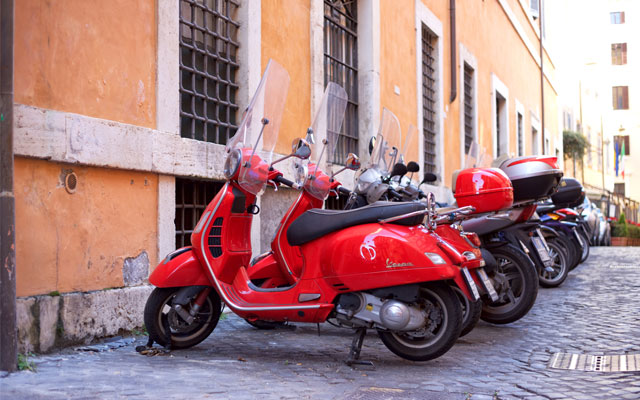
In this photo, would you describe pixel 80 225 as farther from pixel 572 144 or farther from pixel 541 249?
pixel 572 144

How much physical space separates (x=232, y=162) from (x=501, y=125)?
649 inches

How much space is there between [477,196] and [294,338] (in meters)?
1.57

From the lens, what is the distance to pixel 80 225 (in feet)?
15.8

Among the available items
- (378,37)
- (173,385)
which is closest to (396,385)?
(173,385)

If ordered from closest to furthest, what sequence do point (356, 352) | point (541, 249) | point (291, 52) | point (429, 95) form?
point (356, 352)
point (541, 249)
point (291, 52)
point (429, 95)

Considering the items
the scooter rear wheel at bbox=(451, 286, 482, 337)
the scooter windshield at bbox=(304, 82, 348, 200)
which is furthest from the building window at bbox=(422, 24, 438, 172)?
the scooter rear wheel at bbox=(451, 286, 482, 337)

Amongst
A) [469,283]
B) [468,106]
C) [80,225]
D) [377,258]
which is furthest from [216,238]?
[468,106]

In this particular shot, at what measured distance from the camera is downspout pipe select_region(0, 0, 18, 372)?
3.75m

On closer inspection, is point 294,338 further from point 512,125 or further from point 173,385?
point 512,125

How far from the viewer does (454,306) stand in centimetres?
420

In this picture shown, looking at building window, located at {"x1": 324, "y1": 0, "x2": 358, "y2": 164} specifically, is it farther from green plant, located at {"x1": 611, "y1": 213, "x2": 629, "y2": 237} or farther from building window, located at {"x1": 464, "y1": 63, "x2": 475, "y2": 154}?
green plant, located at {"x1": 611, "y1": 213, "x2": 629, "y2": 237}

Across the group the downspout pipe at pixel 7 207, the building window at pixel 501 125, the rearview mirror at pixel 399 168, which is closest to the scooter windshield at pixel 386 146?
the rearview mirror at pixel 399 168

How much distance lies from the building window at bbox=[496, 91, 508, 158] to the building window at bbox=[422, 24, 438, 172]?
23.1 feet

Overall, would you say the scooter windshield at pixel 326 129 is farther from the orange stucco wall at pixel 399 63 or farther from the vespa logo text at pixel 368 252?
the orange stucco wall at pixel 399 63
